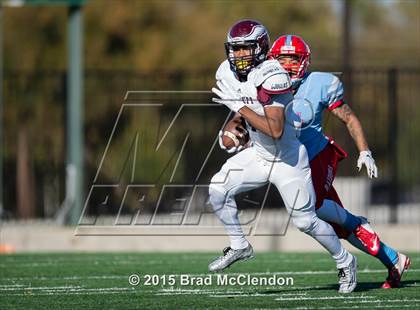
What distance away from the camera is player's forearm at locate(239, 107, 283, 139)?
21.4ft

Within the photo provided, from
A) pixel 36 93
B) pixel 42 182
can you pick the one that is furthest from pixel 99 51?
pixel 42 182

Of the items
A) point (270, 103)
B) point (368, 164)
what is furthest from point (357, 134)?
point (270, 103)

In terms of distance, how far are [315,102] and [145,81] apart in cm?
976

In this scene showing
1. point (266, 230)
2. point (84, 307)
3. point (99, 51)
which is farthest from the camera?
point (99, 51)

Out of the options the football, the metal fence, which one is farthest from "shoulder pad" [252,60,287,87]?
the metal fence

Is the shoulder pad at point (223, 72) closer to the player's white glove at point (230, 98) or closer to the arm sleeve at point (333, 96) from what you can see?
the player's white glove at point (230, 98)

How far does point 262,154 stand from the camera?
272 inches

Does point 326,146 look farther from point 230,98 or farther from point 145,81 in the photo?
point 145,81

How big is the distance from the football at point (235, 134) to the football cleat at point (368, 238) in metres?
1.10

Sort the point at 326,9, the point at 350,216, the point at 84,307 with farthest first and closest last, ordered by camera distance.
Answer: the point at 326,9 < the point at 350,216 < the point at 84,307

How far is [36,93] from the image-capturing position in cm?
2081

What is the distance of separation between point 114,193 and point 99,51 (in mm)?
10090

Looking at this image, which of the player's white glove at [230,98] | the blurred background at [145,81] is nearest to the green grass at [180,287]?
the player's white glove at [230,98]

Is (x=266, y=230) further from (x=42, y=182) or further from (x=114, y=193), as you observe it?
(x=42, y=182)
